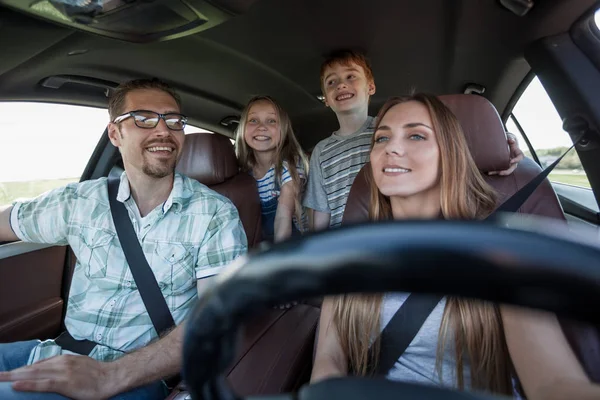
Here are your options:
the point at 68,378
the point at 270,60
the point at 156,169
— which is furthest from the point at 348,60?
the point at 68,378

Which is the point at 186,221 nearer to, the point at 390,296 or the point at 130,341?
the point at 130,341

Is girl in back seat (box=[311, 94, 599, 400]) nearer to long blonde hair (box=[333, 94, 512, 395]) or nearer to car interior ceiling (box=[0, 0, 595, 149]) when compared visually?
long blonde hair (box=[333, 94, 512, 395])

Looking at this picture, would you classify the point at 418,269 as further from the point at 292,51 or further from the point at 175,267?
the point at 292,51

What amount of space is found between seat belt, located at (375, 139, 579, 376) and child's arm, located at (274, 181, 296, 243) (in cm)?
132

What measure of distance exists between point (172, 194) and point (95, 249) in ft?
1.30

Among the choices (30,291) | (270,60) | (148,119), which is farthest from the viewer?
(270,60)

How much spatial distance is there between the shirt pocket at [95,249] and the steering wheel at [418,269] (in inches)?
59.1

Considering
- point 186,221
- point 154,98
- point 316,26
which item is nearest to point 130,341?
point 186,221

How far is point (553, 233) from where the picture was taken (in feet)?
1.07

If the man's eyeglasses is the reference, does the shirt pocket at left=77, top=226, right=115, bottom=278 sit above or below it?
below

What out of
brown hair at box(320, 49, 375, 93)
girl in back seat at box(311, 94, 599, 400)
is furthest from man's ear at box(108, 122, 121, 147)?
brown hair at box(320, 49, 375, 93)

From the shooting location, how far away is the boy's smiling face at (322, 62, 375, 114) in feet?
8.25

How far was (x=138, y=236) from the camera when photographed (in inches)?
67.3

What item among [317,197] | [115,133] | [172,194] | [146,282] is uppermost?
[115,133]
